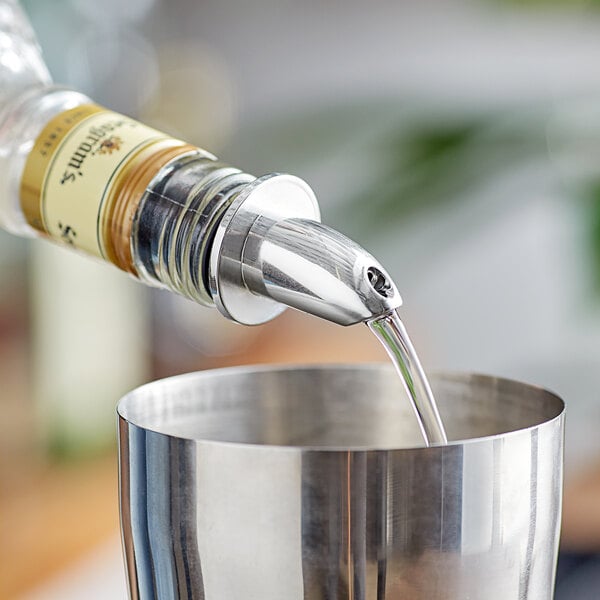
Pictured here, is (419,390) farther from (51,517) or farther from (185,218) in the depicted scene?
(51,517)

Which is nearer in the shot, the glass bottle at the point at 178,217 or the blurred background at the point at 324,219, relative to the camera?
the glass bottle at the point at 178,217

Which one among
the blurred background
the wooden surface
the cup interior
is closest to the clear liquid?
the cup interior

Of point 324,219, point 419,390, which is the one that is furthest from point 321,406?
point 324,219

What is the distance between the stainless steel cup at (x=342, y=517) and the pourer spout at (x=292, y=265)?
49 mm

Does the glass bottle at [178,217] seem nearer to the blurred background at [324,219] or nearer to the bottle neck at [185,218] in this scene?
the bottle neck at [185,218]

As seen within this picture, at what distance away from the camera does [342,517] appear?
281 mm

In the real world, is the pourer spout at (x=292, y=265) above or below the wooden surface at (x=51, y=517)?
above

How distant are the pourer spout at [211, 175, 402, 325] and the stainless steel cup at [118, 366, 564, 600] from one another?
5 centimetres

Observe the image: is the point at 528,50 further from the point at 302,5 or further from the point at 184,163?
the point at 184,163

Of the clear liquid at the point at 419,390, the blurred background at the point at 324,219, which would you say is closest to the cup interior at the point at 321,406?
the clear liquid at the point at 419,390

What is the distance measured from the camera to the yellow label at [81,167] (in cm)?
36

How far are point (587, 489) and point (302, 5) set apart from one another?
111 cm

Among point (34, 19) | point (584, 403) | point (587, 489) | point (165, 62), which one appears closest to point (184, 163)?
point (587, 489)

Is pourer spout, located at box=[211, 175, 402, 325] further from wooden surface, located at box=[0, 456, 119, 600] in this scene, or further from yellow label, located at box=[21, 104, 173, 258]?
wooden surface, located at box=[0, 456, 119, 600]
